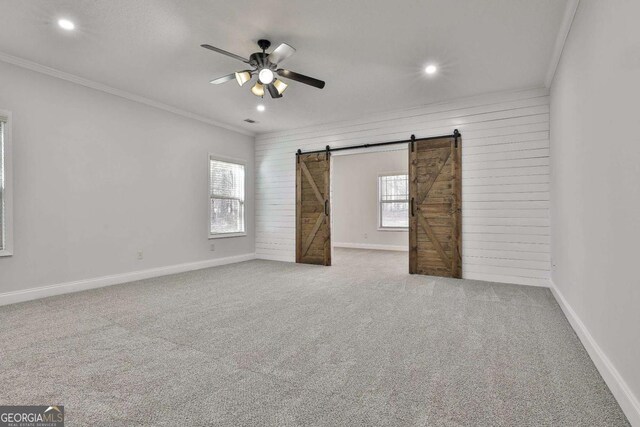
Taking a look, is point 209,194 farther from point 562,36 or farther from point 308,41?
point 562,36

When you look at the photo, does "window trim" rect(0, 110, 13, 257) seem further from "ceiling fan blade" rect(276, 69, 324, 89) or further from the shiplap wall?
the shiplap wall

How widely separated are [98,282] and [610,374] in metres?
5.36

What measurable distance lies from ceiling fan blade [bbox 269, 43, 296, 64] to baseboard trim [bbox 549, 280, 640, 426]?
3.33m

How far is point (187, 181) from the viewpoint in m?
5.59

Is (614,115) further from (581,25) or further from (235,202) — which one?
(235,202)

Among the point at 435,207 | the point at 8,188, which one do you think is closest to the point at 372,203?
the point at 435,207

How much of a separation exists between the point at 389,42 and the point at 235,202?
14.7ft

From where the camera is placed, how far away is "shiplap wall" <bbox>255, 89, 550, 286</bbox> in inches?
172

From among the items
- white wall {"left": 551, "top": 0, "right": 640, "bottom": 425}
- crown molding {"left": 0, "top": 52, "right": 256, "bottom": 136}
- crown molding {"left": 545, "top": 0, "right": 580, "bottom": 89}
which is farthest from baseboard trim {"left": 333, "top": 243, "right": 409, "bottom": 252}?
white wall {"left": 551, "top": 0, "right": 640, "bottom": 425}

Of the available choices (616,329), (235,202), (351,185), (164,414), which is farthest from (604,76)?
(351,185)

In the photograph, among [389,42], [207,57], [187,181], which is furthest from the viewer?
[187,181]

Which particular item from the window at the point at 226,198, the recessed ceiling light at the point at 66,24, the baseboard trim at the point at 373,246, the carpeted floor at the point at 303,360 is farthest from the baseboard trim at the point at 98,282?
the baseboard trim at the point at 373,246

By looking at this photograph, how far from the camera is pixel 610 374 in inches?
72.3

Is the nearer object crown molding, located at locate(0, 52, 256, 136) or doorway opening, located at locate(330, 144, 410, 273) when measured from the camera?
crown molding, located at locate(0, 52, 256, 136)
